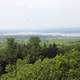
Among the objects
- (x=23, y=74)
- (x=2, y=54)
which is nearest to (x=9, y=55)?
(x=2, y=54)

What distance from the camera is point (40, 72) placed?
71.6 ft

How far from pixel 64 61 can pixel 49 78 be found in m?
4.43

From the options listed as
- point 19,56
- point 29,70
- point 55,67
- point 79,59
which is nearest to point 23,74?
point 29,70

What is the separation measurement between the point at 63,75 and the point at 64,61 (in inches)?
156

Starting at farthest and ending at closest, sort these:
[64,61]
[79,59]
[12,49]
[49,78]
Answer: [12,49] → [79,59] → [64,61] → [49,78]

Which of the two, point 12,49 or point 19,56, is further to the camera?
point 12,49

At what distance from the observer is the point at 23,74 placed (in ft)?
74.7

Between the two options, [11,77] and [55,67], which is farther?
[11,77]

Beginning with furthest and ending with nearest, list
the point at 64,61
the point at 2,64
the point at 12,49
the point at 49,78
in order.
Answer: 1. the point at 12,49
2. the point at 2,64
3. the point at 64,61
4. the point at 49,78

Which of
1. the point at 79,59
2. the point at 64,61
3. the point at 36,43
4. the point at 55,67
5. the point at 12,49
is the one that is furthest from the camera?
the point at 36,43

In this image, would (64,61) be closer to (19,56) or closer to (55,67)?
(55,67)

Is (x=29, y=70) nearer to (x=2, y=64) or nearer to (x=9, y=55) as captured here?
(x=2, y=64)

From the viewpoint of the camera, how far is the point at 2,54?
3981cm

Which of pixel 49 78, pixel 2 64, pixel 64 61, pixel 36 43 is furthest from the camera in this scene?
pixel 36 43
